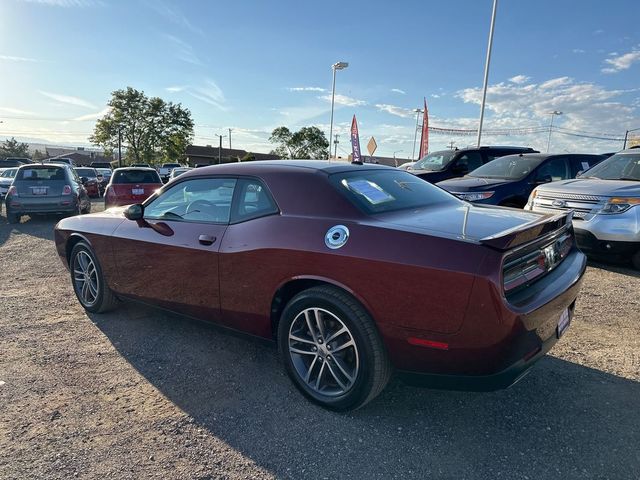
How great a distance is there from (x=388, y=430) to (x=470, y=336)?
79 cm

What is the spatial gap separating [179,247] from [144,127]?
5908cm

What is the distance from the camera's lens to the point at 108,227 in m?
3.91

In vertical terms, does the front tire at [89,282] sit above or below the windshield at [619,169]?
below

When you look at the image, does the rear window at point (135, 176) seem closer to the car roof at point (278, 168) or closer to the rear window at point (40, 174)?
the rear window at point (40, 174)

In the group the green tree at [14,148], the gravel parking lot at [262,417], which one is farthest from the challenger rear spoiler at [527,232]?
the green tree at [14,148]

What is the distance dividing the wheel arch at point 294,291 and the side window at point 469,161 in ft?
27.5

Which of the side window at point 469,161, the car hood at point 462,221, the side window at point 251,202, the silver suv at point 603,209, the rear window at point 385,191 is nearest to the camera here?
the car hood at point 462,221

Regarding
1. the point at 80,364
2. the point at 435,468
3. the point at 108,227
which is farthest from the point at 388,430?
the point at 108,227

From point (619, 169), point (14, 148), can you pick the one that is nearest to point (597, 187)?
point (619, 169)

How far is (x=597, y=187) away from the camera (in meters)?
5.78

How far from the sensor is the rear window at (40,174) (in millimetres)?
10344

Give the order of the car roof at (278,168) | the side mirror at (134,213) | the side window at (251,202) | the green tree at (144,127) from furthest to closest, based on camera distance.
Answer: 1. the green tree at (144,127)
2. the side mirror at (134,213)
3. the car roof at (278,168)
4. the side window at (251,202)

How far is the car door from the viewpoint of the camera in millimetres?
3125

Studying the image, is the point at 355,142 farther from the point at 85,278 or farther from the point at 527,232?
the point at 527,232
